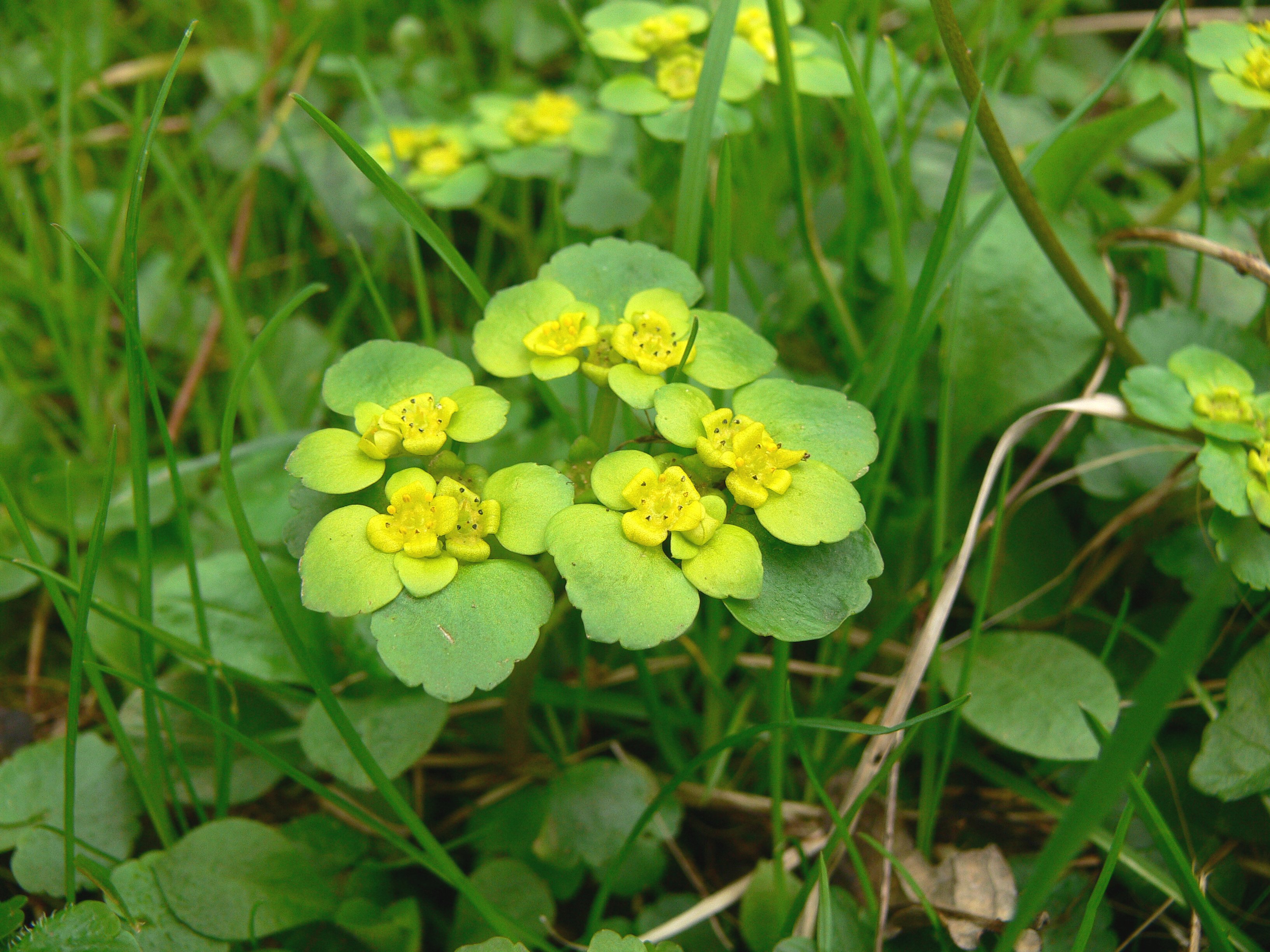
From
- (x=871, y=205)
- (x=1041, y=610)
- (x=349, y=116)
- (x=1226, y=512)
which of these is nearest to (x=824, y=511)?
(x=1226, y=512)

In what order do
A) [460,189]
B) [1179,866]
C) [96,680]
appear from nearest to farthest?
1. [1179,866]
2. [96,680]
3. [460,189]

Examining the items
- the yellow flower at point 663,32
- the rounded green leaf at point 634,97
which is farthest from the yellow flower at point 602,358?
the yellow flower at point 663,32

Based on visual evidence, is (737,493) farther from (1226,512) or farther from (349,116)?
(349,116)

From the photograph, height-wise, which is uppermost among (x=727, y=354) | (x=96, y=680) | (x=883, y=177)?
(x=883, y=177)

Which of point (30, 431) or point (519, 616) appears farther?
point (30, 431)

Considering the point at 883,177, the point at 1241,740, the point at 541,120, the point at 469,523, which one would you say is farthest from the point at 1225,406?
the point at 541,120

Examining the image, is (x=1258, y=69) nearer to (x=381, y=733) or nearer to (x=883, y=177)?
(x=883, y=177)

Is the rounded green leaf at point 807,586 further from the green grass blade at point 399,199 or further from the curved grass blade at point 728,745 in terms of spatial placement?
the green grass blade at point 399,199
